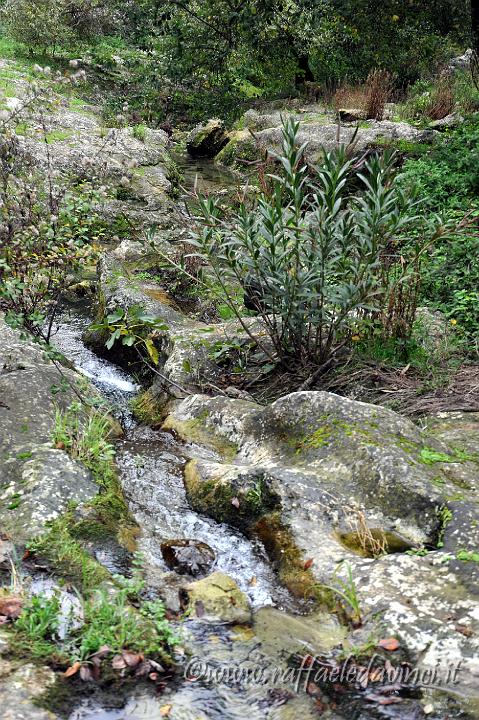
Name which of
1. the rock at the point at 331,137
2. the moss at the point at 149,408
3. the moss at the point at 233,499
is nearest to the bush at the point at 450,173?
the rock at the point at 331,137

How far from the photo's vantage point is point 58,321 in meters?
7.58

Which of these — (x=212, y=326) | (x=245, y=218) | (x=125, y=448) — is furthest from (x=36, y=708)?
(x=212, y=326)

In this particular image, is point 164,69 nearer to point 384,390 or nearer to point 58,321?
point 58,321

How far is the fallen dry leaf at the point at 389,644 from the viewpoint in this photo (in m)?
2.96

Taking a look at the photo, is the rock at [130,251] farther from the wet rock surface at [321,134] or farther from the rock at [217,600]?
the rock at [217,600]

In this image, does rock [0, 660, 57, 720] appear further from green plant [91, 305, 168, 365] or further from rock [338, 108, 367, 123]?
rock [338, 108, 367, 123]

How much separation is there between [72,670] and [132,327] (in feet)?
10.7

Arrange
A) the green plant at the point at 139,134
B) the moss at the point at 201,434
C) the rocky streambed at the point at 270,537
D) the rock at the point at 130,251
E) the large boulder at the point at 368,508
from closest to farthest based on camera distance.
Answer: the rocky streambed at the point at 270,537
the large boulder at the point at 368,508
the moss at the point at 201,434
the rock at the point at 130,251
the green plant at the point at 139,134

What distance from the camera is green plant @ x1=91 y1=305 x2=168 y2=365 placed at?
16.6ft

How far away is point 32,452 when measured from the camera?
4.23m

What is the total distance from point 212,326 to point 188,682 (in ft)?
14.4

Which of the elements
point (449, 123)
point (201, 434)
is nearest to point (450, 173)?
point (449, 123)

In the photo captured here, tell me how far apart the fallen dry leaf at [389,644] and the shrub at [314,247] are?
2.49 meters

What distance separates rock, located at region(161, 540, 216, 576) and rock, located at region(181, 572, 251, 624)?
0.68 ft
